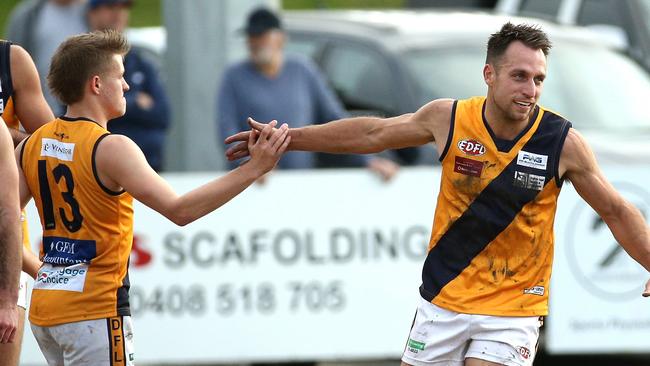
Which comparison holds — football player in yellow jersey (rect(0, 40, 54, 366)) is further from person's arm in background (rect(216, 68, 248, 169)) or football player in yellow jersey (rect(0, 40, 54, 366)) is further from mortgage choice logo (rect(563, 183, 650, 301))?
mortgage choice logo (rect(563, 183, 650, 301))

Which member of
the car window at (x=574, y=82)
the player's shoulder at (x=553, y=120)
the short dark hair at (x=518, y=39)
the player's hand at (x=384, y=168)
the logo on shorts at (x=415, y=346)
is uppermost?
the short dark hair at (x=518, y=39)

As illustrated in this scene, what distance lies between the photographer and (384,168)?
33.2 ft

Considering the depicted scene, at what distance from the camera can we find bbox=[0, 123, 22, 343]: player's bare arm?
5.53 m

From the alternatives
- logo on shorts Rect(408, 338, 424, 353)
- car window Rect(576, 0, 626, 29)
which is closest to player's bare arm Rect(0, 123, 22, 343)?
logo on shorts Rect(408, 338, 424, 353)

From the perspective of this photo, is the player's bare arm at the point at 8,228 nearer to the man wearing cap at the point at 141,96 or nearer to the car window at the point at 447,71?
the man wearing cap at the point at 141,96

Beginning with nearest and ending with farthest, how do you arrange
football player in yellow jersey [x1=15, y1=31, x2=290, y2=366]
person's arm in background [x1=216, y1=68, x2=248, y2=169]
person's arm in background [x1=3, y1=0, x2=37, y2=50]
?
1. football player in yellow jersey [x1=15, y1=31, x2=290, y2=366]
2. person's arm in background [x1=216, y1=68, x2=248, y2=169]
3. person's arm in background [x1=3, y1=0, x2=37, y2=50]

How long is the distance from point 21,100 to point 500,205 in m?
2.17

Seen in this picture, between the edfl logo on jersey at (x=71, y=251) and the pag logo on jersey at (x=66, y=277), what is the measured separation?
2 cm

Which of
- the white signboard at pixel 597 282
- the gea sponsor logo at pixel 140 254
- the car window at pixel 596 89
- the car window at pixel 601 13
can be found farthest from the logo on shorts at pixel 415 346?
the car window at pixel 601 13

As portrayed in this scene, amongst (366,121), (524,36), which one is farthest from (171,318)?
(524,36)

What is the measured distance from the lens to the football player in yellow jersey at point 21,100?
626 cm

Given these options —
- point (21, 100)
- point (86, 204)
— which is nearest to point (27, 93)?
point (21, 100)

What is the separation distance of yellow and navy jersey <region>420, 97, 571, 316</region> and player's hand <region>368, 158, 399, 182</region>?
3.78 m

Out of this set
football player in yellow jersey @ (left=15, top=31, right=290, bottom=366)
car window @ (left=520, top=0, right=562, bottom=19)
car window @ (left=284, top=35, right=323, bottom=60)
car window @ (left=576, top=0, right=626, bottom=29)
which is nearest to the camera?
football player in yellow jersey @ (left=15, top=31, right=290, bottom=366)
